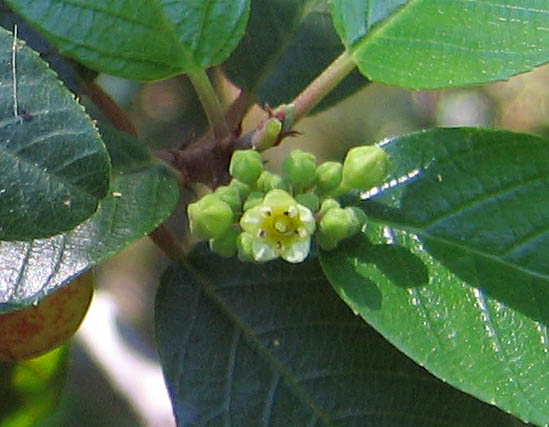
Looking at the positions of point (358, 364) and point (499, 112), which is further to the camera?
point (499, 112)

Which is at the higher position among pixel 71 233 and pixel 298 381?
pixel 71 233

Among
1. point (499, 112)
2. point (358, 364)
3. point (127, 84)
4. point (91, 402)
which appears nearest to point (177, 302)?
point (358, 364)

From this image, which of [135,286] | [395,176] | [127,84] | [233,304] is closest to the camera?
[395,176]

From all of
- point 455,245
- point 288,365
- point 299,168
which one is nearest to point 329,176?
point 299,168

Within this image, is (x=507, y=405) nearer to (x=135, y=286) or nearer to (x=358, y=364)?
(x=358, y=364)

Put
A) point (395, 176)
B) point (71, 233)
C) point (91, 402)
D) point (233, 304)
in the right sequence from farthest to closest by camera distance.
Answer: point (91, 402), point (233, 304), point (395, 176), point (71, 233)

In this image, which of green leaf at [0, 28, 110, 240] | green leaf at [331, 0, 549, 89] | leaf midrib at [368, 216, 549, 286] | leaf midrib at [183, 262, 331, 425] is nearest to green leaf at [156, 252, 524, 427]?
leaf midrib at [183, 262, 331, 425]

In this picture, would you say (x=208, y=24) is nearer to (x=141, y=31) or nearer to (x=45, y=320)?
(x=141, y=31)

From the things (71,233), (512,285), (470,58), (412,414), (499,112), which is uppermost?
(71,233)
